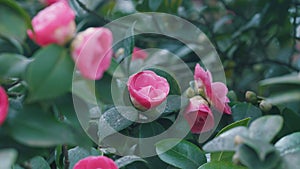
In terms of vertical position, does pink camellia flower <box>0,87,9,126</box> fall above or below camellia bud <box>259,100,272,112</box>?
above

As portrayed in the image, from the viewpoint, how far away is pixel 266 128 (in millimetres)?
741

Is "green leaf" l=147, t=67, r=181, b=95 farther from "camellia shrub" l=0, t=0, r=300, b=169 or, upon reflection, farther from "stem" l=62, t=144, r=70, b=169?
"stem" l=62, t=144, r=70, b=169

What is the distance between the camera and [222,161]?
89 cm

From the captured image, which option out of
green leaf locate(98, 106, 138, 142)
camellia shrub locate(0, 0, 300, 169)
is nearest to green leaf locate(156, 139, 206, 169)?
camellia shrub locate(0, 0, 300, 169)

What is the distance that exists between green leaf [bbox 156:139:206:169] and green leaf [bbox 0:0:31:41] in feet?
1.06

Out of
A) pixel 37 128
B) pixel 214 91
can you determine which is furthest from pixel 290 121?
pixel 37 128

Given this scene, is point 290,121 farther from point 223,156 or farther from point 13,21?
point 13,21

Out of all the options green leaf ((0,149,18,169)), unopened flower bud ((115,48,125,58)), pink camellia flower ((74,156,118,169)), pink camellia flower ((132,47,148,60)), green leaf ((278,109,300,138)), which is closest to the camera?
green leaf ((0,149,18,169))

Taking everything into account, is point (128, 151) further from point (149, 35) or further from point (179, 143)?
point (149, 35)

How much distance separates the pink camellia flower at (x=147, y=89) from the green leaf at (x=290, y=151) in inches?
9.5

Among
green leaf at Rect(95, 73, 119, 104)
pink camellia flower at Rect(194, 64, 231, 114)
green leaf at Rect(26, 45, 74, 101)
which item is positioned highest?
green leaf at Rect(26, 45, 74, 101)

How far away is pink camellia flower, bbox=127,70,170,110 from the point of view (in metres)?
0.97

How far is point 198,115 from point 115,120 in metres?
0.16

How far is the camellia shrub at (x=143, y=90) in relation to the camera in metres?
0.67
